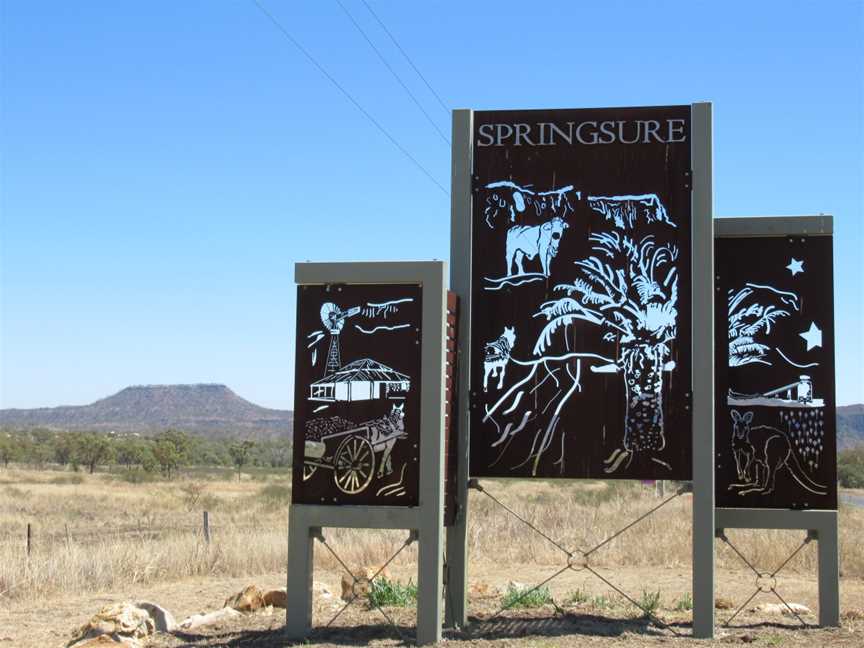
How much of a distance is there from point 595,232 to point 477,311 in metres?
1.27

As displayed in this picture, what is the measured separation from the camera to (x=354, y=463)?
29.5 ft

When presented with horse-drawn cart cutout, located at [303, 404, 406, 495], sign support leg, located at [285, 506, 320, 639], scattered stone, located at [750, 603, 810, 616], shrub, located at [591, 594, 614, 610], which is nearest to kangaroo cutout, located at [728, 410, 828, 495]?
scattered stone, located at [750, 603, 810, 616]

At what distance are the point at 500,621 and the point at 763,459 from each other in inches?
112

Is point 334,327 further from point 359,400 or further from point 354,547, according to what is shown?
point 354,547

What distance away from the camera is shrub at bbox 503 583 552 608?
424 inches

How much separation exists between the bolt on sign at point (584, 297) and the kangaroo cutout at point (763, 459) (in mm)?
868

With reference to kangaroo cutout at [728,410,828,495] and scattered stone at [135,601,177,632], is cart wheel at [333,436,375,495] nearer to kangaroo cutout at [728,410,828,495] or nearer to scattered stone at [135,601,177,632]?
scattered stone at [135,601,177,632]

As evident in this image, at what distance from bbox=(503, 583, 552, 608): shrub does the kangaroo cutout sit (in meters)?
2.36

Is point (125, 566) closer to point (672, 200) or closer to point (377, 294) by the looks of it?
point (377, 294)

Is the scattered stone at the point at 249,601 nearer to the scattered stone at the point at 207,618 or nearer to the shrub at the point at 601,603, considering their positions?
the scattered stone at the point at 207,618

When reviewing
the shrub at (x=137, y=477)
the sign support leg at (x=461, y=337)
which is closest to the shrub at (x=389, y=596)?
the sign support leg at (x=461, y=337)

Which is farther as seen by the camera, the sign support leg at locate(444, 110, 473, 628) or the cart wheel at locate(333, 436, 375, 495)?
the sign support leg at locate(444, 110, 473, 628)

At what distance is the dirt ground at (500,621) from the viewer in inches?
360

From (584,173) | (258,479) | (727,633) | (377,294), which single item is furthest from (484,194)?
(258,479)
